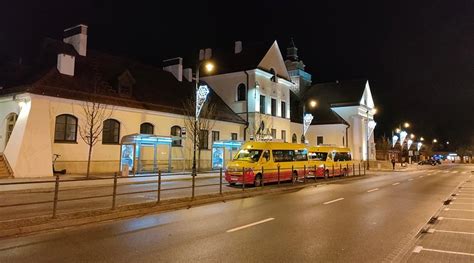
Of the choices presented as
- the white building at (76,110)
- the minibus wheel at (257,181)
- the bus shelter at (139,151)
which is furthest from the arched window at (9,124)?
the minibus wheel at (257,181)

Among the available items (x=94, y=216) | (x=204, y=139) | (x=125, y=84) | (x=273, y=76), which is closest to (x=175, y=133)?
(x=204, y=139)

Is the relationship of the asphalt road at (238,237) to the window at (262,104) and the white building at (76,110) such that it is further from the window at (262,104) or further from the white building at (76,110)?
the window at (262,104)

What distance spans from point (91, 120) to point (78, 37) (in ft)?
33.5

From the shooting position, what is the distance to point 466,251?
7691 mm

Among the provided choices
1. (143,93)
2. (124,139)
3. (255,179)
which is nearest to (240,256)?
(255,179)

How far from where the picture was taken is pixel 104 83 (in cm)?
3069

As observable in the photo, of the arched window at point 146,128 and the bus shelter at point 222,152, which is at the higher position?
the arched window at point 146,128

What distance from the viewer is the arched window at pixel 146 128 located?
32.5 meters

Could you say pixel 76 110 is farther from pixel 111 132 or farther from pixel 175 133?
pixel 175 133

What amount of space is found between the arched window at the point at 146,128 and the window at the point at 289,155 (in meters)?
13.3

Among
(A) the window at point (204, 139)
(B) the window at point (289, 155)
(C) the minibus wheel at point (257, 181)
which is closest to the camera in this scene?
(C) the minibus wheel at point (257, 181)

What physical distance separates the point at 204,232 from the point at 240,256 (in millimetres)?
2447

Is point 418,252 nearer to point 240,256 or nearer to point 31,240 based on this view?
point 240,256

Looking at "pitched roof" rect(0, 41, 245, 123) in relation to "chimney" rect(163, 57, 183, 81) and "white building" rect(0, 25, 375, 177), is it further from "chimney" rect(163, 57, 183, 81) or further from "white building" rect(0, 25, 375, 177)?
"chimney" rect(163, 57, 183, 81)
